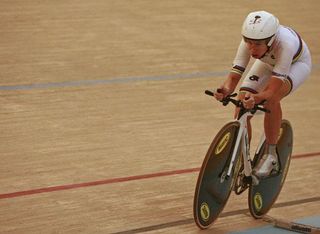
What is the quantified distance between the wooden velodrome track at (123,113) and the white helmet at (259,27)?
1027mm

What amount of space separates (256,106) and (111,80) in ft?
10.7

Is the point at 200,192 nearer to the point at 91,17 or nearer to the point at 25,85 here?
the point at 25,85

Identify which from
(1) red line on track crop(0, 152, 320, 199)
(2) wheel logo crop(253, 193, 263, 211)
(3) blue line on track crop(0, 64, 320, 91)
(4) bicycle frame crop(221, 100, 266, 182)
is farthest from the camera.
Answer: (3) blue line on track crop(0, 64, 320, 91)

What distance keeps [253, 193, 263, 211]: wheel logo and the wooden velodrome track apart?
8cm

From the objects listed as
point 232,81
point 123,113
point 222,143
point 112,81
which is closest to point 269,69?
point 232,81

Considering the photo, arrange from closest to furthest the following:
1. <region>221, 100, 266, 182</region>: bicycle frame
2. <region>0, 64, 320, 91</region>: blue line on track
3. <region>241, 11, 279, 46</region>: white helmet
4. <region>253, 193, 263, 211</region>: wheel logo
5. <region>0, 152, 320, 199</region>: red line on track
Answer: <region>241, 11, 279, 46</region>: white helmet, <region>221, 100, 266, 182</region>: bicycle frame, <region>253, 193, 263, 211</region>: wheel logo, <region>0, 152, 320, 199</region>: red line on track, <region>0, 64, 320, 91</region>: blue line on track

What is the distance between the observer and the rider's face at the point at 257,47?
3.66 meters

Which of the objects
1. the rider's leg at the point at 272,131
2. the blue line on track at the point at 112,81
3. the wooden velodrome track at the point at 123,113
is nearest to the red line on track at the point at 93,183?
the wooden velodrome track at the point at 123,113

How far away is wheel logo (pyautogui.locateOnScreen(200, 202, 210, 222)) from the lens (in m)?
3.76

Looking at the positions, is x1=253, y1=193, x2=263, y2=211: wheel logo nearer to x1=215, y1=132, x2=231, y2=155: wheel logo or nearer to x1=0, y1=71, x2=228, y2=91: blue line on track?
x1=215, y1=132, x2=231, y2=155: wheel logo

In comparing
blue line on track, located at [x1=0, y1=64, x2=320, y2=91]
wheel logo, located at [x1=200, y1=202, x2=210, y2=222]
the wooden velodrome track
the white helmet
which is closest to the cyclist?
the white helmet

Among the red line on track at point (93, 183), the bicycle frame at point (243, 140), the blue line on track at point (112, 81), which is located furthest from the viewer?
the blue line on track at point (112, 81)

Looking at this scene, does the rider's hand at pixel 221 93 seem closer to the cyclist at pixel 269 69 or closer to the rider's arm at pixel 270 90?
the cyclist at pixel 269 69

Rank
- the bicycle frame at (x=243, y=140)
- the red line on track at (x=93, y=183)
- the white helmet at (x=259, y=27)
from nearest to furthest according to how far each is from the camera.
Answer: the white helmet at (x=259, y=27), the bicycle frame at (x=243, y=140), the red line on track at (x=93, y=183)
